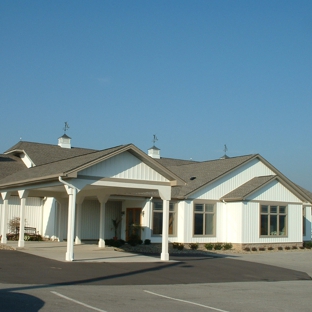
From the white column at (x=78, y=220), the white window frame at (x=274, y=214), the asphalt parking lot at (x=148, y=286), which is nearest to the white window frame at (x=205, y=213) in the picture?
the white window frame at (x=274, y=214)

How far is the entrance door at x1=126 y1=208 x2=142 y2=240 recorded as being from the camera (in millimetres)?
28125

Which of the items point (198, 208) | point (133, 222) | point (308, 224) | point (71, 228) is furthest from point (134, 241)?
point (308, 224)

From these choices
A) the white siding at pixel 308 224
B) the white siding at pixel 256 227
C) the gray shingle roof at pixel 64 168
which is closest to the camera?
the gray shingle roof at pixel 64 168

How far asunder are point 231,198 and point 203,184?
1.82 metres

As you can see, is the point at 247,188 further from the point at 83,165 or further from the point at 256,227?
the point at 83,165

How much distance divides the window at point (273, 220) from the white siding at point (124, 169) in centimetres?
1179

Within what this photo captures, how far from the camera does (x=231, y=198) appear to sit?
2864cm

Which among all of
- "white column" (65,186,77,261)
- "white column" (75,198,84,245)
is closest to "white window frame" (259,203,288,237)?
"white column" (75,198,84,245)

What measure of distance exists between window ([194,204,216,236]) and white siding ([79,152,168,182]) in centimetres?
975

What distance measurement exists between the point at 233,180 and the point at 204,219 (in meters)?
3.27

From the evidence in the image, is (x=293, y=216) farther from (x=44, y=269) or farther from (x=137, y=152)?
(x=44, y=269)

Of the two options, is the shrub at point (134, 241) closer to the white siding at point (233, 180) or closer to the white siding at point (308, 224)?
the white siding at point (233, 180)

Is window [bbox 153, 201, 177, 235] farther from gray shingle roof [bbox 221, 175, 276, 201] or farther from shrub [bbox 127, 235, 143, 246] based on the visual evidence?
gray shingle roof [bbox 221, 175, 276, 201]

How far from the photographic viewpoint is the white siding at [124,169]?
58.6ft
